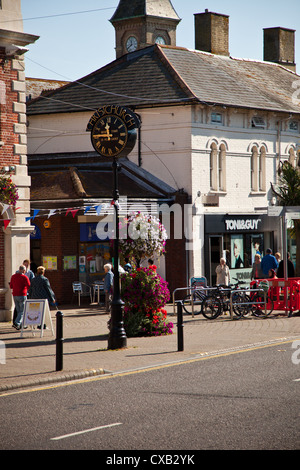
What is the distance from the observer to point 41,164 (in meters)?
30.2

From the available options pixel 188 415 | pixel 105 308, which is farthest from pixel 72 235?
pixel 188 415

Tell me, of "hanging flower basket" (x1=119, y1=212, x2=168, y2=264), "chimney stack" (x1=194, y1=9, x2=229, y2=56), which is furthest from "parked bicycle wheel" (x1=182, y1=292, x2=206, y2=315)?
"chimney stack" (x1=194, y1=9, x2=229, y2=56)

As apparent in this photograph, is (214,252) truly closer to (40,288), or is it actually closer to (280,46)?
(40,288)

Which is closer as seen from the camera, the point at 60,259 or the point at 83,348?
the point at 83,348

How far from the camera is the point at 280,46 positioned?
46.5m

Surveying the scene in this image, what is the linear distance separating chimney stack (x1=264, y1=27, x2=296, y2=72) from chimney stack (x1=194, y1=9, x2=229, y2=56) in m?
7.12

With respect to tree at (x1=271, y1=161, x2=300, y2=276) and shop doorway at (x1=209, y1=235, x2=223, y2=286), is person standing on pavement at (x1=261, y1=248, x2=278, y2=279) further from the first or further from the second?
tree at (x1=271, y1=161, x2=300, y2=276)

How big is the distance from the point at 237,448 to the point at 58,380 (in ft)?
16.7

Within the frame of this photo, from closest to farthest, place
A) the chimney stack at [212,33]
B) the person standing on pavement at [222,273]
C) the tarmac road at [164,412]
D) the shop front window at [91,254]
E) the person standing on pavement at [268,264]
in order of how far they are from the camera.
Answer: the tarmac road at [164,412], the person standing on pavement at [222,273], the person standing on pavement at [268,264], the shop front window at [91,254], the chimney stack at [212,33]

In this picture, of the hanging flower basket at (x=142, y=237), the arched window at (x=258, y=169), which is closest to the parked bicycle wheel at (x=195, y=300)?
the hanging flower basket at (x=142, y=237)

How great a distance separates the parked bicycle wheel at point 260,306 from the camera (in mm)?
21203

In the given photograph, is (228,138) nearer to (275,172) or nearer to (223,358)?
(275,172)

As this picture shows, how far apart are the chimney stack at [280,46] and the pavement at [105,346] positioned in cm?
2863

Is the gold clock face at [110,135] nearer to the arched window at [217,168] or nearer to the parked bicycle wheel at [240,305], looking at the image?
the parked bicycle wheel at [240,305]
